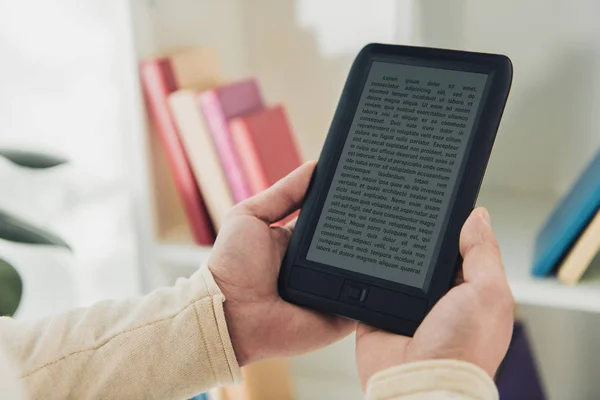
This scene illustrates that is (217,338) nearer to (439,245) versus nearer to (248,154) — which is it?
(439,245)

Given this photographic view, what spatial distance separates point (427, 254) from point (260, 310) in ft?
0.60

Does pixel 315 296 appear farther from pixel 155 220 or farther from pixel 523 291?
pixel 155 220

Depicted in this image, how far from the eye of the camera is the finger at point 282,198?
695 mm

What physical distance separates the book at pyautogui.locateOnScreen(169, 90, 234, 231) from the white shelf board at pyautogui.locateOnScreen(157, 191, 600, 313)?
3.6 inches

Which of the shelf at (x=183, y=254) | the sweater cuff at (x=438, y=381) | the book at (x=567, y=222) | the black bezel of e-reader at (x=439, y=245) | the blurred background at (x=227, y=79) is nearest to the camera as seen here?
the sweater cuff at (x=438, y=381)

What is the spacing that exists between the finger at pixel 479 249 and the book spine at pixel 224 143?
45 centimetres

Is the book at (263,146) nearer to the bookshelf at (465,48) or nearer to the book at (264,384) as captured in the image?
the bookshelf at (465,48)

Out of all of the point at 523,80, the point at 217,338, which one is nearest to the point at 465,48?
the point at 523,80

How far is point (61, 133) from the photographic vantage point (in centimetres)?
94

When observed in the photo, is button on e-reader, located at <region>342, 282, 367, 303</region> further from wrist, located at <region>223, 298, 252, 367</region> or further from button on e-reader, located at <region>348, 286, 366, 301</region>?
wrist, located at <region>223, 298, 252, 367</region>

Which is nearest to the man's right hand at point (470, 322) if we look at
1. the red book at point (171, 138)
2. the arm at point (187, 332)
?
the arm at point (187, 332)

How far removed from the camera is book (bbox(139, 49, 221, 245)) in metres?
0.98

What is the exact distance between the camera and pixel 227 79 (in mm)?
1222

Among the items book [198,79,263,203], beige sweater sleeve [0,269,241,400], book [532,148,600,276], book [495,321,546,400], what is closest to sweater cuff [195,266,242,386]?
beige sweater sleeve [0,269,241,400]
